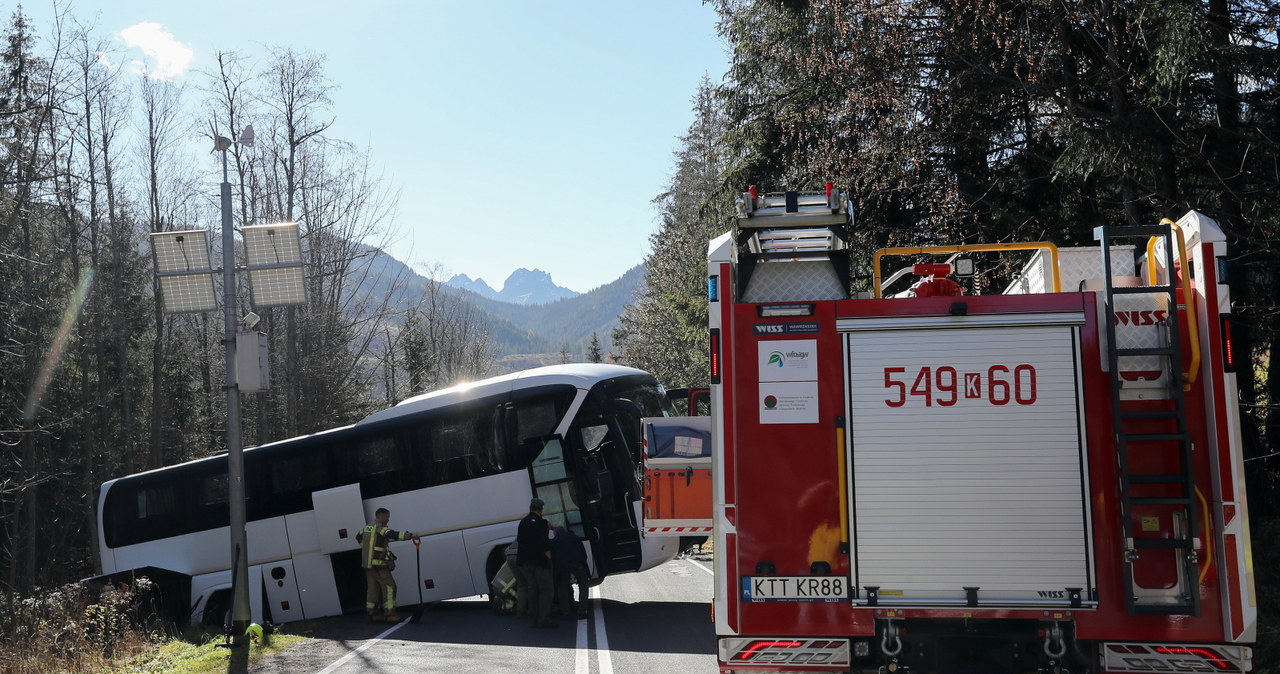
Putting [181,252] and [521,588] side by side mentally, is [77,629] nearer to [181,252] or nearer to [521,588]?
[181,252]

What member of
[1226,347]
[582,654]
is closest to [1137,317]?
[1226,347]

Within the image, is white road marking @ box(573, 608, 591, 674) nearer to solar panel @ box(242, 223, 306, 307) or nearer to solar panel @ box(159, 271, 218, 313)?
solar panel @ box(242, 223, 306, 307)

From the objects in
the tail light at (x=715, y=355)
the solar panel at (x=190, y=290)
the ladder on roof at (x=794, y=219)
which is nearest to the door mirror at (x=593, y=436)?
the solar panel at (x=190, y=290)

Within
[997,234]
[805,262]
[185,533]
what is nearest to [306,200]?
[185,533]

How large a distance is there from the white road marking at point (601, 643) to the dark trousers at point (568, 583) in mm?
383

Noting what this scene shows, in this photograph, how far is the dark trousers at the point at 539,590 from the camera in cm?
1344

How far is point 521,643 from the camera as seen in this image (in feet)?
40.5

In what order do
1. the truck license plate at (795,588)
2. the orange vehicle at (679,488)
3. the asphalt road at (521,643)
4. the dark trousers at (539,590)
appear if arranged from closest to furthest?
the truck license plate at (795,588), the orange vehicle at (679,488), the asphalt road at (521,643), the dark trousers at (539,590)

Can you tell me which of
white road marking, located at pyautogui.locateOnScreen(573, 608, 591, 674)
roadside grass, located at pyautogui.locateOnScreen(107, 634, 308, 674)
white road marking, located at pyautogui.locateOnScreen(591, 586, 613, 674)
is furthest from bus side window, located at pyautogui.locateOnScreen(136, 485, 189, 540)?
white road marking, located at pyautogui.locateOnScreen(573, 608, 591, 674)

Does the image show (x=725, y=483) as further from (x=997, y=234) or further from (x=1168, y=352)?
(x=997, y=234)

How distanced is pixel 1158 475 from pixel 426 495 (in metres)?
12.5

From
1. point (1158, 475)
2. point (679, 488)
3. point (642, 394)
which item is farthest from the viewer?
point (642, 394)

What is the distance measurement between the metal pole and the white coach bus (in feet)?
11.3

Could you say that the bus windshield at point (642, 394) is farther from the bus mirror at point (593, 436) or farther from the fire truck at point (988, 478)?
the fire truck at point (988, 478)
